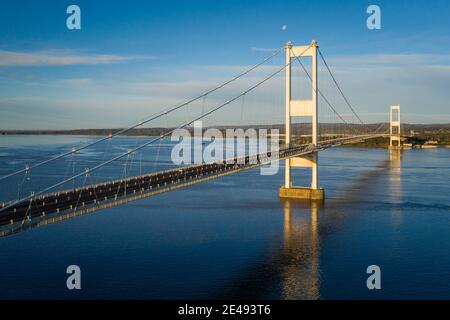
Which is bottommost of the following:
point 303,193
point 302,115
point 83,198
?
point 303,193

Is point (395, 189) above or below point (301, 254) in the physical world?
above

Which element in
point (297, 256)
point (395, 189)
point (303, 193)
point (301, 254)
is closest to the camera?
point (297, 256)

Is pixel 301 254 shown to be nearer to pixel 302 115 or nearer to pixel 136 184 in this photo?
pixel 136 184

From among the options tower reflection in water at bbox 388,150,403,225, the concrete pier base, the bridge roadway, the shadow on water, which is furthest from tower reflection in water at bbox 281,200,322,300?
tower reflection in water at bbox 388,150,403,225

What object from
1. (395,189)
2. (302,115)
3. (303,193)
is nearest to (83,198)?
(303,193)

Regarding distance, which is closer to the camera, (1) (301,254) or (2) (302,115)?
(1) (301,254)

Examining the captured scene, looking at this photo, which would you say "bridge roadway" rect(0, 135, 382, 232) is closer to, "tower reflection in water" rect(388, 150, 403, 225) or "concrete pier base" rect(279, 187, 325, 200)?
"tower reflection in water" rect(388, 150, 403, 225)

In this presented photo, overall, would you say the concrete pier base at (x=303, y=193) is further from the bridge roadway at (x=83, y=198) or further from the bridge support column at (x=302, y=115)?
the bridge roadway at (x=83, y=198)

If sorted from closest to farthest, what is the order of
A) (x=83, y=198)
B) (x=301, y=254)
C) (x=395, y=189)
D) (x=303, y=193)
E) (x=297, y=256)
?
1. (x=83, y=198)
2. (x=297, y=256)
3. (x=301, y=254)
4. (x=303, y=193)
5. (x=395, y=189)

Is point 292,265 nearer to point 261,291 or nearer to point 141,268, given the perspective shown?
point 261,291
